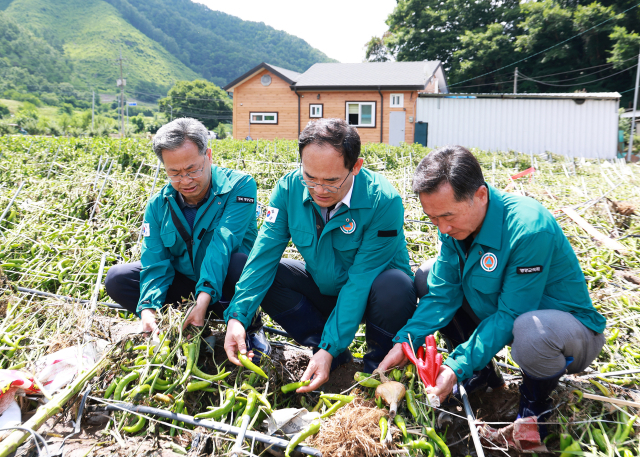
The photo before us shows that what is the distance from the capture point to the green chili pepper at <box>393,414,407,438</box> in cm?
171

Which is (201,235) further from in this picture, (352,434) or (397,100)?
(397,100)

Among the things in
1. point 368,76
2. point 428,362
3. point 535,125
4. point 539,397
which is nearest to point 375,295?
point 428,362

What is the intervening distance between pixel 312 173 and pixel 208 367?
1211mm

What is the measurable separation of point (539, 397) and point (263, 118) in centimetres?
2172

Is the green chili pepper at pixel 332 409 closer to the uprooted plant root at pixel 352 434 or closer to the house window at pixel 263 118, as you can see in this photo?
the uprooted plant root at pixel 352 434

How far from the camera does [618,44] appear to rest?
78.6 feet

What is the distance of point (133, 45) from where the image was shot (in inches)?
3979

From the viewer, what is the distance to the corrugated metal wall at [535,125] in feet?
54.7

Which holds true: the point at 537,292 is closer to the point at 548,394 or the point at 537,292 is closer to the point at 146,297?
the point at 548,394

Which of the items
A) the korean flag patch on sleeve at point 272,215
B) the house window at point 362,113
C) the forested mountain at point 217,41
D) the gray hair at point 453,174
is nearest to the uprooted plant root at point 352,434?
the gray hair at point 453,174

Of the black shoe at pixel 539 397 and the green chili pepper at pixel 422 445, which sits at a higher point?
the black shoe at pixel 539 397

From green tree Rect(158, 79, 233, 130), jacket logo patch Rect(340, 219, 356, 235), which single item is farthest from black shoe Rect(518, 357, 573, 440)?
green tree Rect(158, 79, 233, 130)

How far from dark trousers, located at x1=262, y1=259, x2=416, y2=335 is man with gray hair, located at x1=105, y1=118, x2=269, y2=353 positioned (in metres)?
0.25

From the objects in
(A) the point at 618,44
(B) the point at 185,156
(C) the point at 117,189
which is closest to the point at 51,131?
(C) the point at 117,189
